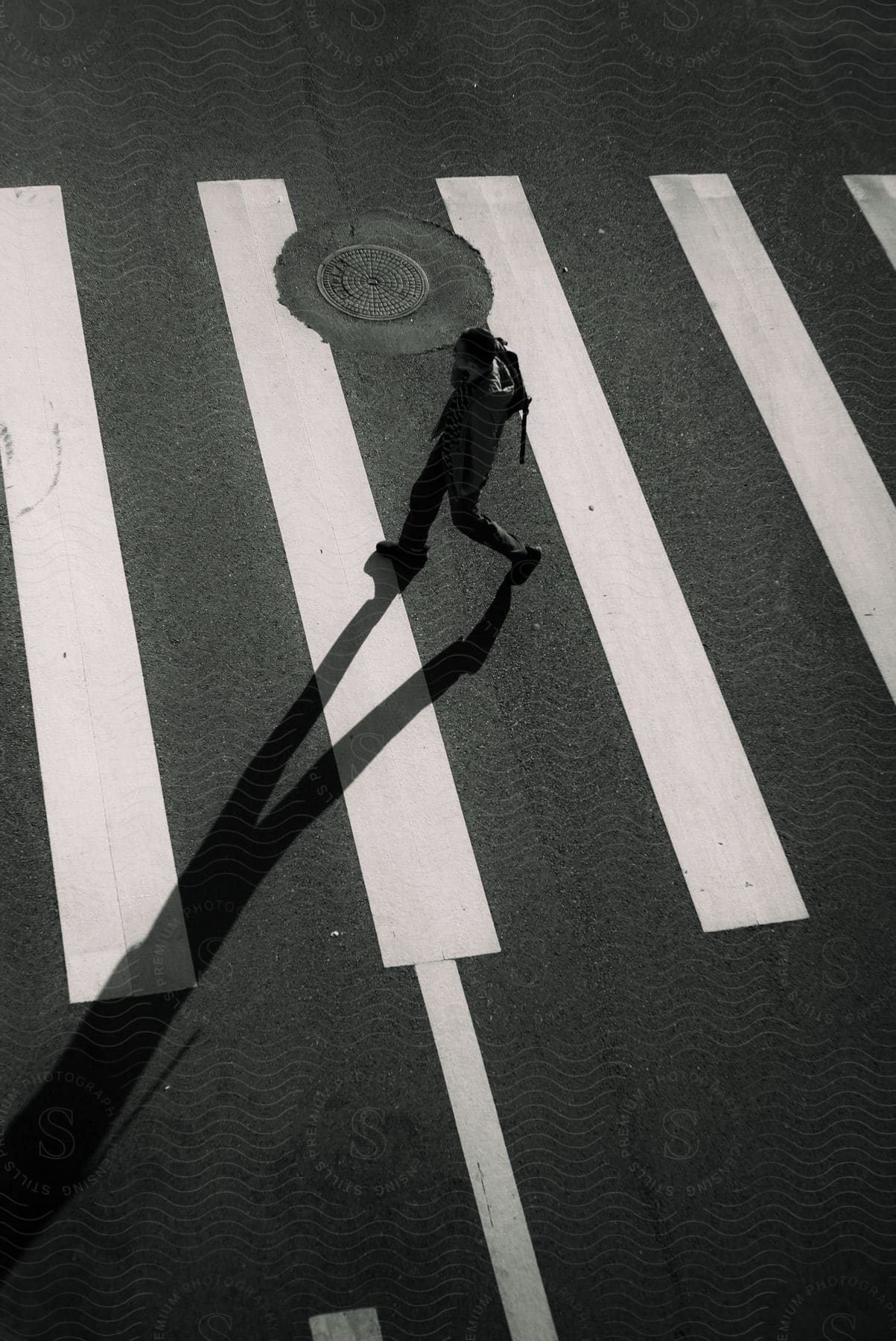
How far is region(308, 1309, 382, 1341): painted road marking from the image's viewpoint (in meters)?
5.76

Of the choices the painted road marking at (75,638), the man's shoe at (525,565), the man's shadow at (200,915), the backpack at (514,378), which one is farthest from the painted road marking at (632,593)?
the painted road marking at (75,638)

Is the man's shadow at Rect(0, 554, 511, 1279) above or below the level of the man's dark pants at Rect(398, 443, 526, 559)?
below

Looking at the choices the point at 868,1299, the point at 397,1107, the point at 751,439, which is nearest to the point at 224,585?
the point at 397,1107

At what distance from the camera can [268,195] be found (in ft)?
30.4

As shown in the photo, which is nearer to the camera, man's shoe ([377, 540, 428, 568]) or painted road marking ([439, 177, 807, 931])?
painted road marking ([439, 177, 807, 931])

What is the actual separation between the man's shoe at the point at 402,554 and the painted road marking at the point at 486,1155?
244 centimetres

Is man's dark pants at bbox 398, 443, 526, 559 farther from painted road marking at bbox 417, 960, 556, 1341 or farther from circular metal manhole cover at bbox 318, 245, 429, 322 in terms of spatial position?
painted road marking at bbox 417, 960, 556, 1341

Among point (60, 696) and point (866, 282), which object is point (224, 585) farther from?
point (866, 282)

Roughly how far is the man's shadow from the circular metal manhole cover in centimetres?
210

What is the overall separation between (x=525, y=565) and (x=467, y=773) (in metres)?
1.39

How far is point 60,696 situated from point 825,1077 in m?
4.49

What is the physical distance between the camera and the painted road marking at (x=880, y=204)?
988 cm

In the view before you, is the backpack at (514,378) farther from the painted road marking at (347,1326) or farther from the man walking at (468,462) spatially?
the painted road marking at (347,1326)

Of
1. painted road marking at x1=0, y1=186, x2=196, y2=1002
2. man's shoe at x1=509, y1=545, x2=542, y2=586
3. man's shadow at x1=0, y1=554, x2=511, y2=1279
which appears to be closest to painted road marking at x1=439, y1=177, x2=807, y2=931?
man's shoe at x1=509, y1=545, x2=542, y2=586
